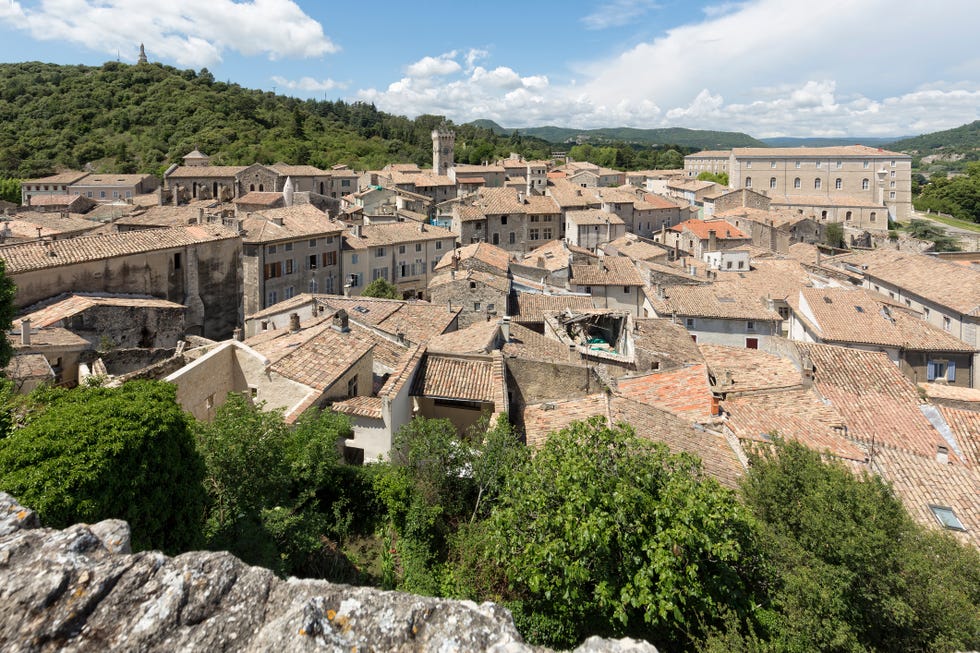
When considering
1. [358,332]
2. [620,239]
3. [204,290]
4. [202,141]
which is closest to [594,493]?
[358,332]

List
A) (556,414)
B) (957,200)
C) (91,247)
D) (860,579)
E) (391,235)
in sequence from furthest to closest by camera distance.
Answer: (957,200) → (391,235) → (91,247) → (556,414) → (860,579)

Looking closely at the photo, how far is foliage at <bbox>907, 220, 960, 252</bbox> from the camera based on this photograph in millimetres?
89312

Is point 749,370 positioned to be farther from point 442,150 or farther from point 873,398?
point 442,150

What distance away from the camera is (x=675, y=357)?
85.6 feet

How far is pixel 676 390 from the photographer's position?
21.6m

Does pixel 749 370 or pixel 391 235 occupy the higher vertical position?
pixel 391 235

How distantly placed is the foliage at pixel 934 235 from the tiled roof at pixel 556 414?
9073cm

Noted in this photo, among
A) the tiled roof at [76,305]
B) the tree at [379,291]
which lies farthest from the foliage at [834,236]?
the tiled roof at [76,305]

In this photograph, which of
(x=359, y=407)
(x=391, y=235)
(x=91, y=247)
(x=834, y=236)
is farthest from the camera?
(x=834, y=236)

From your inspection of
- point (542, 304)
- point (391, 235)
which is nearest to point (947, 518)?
point (542, 304)

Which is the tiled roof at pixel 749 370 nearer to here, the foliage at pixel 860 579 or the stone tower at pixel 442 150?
the foliage at pixel 860 579

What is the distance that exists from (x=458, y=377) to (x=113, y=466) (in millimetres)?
13324

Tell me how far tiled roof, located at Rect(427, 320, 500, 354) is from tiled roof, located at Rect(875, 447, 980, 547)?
12.6 metres

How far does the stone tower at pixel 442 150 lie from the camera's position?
4323 inches
